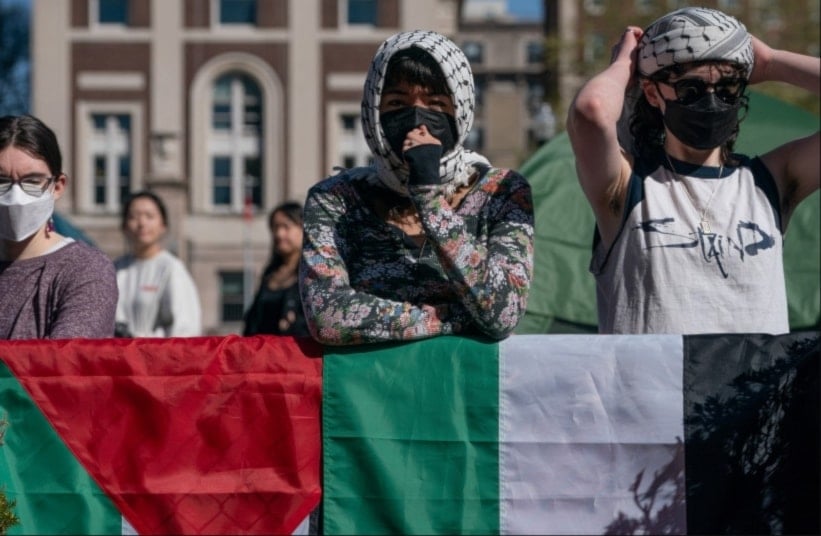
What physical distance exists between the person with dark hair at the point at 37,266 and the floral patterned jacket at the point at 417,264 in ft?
2.58

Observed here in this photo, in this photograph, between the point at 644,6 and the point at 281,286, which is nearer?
the point at 281,286

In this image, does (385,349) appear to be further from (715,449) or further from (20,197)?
(20,197)

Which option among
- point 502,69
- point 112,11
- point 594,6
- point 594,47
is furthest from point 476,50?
point 594,47

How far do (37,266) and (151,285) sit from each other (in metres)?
3.50

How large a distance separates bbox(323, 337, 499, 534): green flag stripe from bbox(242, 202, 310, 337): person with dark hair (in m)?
3.95

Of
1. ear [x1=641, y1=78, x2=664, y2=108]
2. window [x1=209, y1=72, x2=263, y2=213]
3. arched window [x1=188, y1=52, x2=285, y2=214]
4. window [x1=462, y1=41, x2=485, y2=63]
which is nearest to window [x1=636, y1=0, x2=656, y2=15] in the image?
arched window [x1=188, y1=52, x2=285, y2=214]

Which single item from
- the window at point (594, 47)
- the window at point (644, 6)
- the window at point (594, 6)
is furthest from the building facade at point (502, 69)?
the window at point (644, 6)

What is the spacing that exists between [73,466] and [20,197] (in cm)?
87

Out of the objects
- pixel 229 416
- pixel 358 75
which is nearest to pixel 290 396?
pixel 229 416

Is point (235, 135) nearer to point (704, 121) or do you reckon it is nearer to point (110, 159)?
point (110, 159)

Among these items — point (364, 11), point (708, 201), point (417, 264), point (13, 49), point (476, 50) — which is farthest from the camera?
point (476, 50)

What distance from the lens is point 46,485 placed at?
383 centimetres

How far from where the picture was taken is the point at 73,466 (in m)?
3.83

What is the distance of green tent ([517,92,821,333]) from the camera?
7.18 meters
